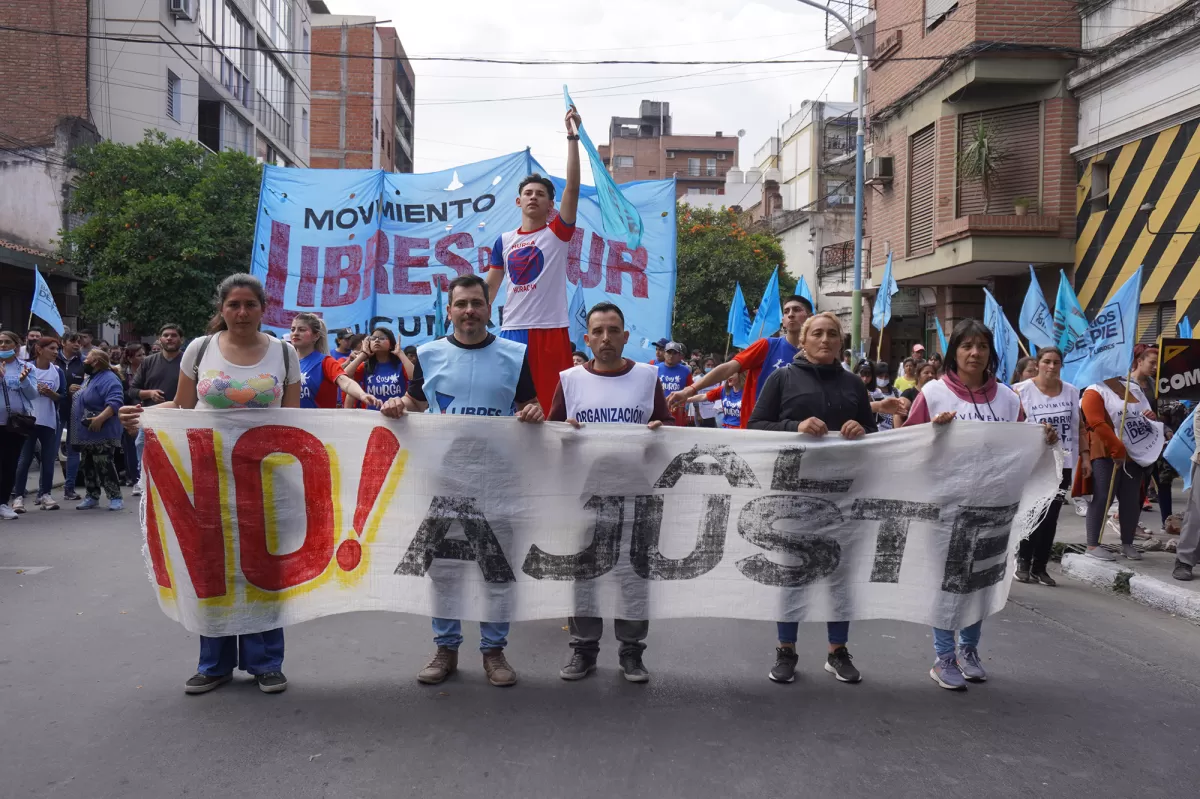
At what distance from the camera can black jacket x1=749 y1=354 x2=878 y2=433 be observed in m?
4.88

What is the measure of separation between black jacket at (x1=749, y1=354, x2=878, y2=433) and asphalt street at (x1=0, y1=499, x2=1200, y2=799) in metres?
1.19

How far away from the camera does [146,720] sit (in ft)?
13.7

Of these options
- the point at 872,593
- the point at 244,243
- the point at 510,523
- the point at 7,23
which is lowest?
the point at 872,593

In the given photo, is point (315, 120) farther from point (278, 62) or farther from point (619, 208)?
point (619, 208)

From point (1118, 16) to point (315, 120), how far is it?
46938 millimetres

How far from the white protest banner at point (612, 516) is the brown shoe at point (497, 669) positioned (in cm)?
18

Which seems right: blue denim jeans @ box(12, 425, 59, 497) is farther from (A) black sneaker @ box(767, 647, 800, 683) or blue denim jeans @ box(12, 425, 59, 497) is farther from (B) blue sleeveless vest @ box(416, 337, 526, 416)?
(A) black sneaker @ box(767, 647, 800, 683)

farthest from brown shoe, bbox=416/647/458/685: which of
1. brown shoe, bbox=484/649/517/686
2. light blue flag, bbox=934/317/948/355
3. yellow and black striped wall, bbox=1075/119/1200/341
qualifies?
light blue flag, bbox=934/317/948/355

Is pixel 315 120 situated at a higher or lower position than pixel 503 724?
higher

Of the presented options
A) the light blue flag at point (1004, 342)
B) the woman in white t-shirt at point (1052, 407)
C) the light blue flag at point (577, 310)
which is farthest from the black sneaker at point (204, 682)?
the light blue flag at point (1004, 342)

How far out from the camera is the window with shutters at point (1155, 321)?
1539 cm

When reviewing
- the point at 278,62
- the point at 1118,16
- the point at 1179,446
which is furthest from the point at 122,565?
the point at 278,62

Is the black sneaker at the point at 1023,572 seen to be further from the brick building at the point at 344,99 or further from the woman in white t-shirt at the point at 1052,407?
the brick building at the point at 344,99

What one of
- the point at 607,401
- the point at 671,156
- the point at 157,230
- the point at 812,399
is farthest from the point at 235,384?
the point at 671,156
